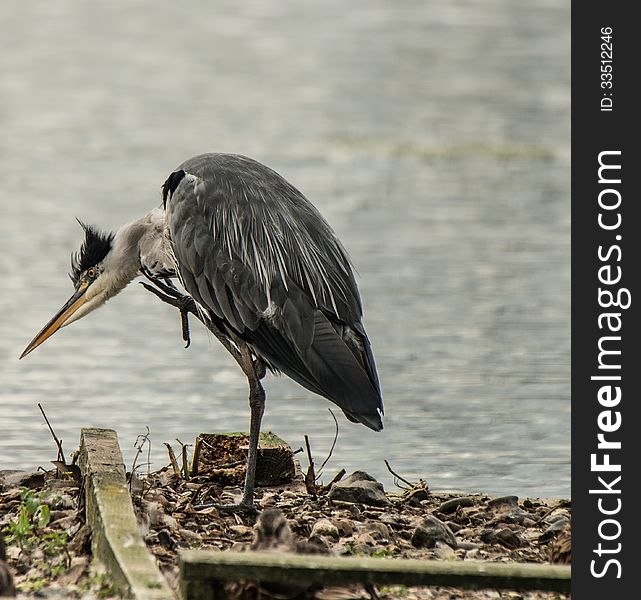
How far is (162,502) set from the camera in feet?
15.4

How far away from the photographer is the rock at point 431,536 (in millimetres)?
4379

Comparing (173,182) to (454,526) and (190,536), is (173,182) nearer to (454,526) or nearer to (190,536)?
(190,536)

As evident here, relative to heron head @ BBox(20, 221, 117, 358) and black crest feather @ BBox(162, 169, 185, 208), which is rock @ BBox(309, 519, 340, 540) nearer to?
black crest feather @ BBox(162, 169, 185, 208)

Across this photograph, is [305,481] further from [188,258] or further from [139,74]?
[139,74]

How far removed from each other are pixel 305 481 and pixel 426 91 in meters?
11.3

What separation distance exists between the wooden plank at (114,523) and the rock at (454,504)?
117 cm

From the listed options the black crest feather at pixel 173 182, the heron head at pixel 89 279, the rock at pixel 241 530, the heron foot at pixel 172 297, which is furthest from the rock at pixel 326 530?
the heron head at pixel 89 279

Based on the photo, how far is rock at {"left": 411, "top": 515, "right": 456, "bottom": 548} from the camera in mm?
4379

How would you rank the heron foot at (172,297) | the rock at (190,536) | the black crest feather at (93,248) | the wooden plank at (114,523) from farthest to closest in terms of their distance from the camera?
1. the black crest feather at (93,248)
2. the heron foot at (172,297)
3. the rock at (190,536)
4. the wooden plank at (114,523)

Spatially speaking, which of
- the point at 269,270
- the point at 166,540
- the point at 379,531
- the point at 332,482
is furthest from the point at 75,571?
the point at 269,270

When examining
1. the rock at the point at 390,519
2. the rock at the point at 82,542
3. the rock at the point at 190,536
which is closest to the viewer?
the rock at the point at 82,542

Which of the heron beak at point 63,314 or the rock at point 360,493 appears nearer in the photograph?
the rock at point 360,493

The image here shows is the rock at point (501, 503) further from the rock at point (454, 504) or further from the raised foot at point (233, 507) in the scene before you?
the raised foot at point (233, 507)

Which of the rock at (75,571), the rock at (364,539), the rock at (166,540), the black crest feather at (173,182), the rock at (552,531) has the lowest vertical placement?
the rock at (552,531)
